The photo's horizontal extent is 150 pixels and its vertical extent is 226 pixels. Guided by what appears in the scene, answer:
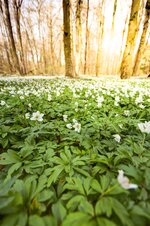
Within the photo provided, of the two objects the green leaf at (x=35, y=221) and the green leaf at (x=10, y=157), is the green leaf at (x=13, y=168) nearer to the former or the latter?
the green leaf at (x=10, y=157)

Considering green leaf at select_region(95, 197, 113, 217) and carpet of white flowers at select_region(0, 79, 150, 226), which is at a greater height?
green leaf at select_region(95, 197, 113, 217)

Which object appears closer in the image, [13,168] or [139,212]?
[139,212]

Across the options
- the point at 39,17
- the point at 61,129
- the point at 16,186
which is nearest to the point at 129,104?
the point at 61,129

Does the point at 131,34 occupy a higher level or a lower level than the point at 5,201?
lower

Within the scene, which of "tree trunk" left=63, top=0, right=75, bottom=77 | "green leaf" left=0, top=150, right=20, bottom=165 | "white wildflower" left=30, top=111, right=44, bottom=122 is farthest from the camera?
"tree trunk" left=63, top=0, right=75, bottom=77

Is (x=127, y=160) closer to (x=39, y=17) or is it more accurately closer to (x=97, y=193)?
(x=97, y=193)

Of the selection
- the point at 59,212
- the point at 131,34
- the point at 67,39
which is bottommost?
the point at 67,39

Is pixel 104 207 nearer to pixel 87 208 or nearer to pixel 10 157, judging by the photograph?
pixel 87 208

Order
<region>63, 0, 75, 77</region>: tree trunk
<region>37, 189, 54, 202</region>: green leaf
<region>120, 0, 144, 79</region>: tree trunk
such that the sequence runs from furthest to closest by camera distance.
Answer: <region>120, 0, 144, 79</region>: tree trunk → <region>63, 0, 75, 77</region>: tree trunk → <region>37, 189, 54, 202</region>: green leaf

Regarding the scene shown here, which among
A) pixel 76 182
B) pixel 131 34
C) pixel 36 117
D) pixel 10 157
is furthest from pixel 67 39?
pixel 76 182

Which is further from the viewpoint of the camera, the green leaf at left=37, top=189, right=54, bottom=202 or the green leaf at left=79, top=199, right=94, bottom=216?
the green leaf at left=37, top=189, right=54, bottom=202

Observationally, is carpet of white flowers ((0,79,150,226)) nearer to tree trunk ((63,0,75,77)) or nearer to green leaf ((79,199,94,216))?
green leaf ((79,199,94,216))

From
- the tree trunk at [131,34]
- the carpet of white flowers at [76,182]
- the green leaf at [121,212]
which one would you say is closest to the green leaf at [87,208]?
the carpet of white flowers at [76,182]

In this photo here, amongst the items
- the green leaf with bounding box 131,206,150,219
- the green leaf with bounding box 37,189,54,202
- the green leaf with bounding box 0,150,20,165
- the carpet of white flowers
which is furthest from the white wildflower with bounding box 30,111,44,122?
the green leaf with bounding box 131,206,150,219
